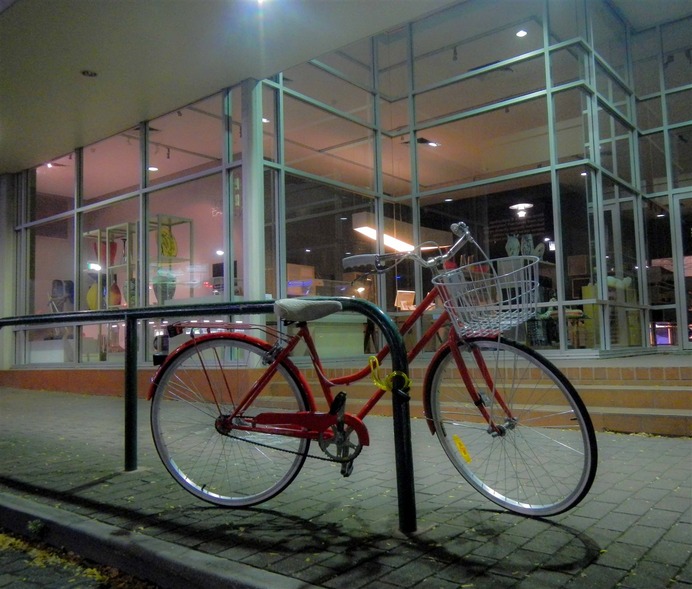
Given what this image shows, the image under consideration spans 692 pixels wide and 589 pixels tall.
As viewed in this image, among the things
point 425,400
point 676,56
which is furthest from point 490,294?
point 676,56

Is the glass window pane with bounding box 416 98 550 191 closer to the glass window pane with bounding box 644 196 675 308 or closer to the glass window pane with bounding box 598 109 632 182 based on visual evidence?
the glass window pane with bounding box 598 109 632 182

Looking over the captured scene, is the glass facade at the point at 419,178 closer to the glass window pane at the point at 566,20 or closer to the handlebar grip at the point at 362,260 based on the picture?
the glass window pane at the point at 566,20

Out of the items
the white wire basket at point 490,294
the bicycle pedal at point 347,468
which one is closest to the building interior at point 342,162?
the white wire basket at point 490,294

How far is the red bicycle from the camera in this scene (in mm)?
2816

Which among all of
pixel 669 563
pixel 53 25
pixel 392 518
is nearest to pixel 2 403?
pixel 53 25

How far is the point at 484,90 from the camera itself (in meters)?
10.4

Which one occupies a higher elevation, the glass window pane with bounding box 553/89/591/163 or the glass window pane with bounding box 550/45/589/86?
the glass window pane with bounding box 550/45/589/86

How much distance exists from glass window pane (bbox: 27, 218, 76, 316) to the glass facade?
6cm

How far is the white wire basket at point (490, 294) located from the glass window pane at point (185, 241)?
618 cm

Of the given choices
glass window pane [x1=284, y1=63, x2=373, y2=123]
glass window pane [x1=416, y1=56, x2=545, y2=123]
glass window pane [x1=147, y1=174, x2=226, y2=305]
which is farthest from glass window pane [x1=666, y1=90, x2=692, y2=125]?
glass window pane [x1=147, y1=174, x2=226, y2=305]

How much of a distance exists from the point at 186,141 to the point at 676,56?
8.14m

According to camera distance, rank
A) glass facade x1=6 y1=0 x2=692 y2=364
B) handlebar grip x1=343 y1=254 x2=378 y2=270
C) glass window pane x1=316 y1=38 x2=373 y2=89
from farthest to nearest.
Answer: glass window pane x1=316 y1=38 x2=373 y2=89 < glass facade x1=6 y1=0 x2=692 y2=364 < handlebar grip x1=343 y1=254 x2=378 y2=270

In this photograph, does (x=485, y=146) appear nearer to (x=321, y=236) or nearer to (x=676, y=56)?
(x=676, y=56)

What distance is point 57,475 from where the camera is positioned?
420 centimetres
